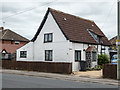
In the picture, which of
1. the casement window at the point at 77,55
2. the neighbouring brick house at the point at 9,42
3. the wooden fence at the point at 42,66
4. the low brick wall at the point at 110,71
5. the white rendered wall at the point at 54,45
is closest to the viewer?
the low brick wall at the point at 110,71

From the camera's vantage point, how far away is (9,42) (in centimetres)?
4381

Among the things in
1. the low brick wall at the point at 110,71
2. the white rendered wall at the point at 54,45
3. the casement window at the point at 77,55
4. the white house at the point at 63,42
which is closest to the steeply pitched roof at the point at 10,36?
the white house at the point at 63,42

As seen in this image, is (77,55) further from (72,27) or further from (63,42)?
(72,27)

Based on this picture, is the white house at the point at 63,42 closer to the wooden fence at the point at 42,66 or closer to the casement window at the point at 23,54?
the casement window at the point at 23,54

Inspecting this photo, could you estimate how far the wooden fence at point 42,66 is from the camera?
61.8 ft

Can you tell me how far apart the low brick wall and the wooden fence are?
400cm

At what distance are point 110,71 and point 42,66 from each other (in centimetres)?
814

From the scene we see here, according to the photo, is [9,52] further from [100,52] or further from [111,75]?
[111,75]

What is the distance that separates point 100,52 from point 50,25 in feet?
27.1

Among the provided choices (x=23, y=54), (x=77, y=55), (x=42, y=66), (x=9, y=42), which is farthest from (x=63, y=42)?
(x=9, y=42)

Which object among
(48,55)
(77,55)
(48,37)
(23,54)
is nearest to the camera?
(77,55)

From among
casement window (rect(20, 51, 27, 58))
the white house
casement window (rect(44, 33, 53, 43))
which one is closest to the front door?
the white house

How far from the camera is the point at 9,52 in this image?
3550 cm

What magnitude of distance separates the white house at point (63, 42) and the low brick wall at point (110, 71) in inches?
253
